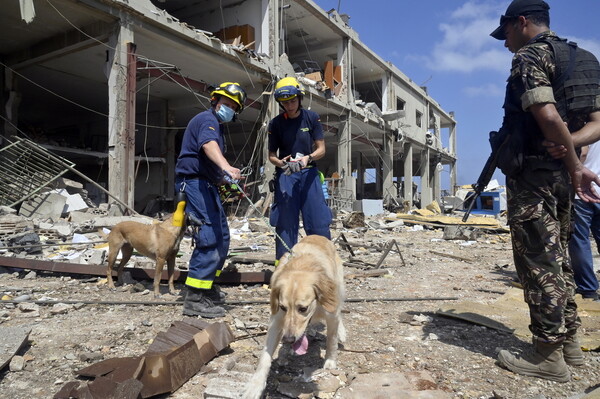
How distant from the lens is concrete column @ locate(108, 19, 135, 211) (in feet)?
30.4

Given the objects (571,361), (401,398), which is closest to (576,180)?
(571,361)

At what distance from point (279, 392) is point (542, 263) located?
5.70 feet

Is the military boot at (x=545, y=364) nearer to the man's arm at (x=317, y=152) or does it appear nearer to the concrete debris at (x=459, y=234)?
the man's arm at (x=317, y=152)

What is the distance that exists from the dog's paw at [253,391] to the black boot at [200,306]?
1.48 m

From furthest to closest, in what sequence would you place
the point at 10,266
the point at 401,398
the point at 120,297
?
the point at 10,266 < the point at 120,297 < the point at 401,398

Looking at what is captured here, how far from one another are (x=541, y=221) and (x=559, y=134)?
20.4 inches

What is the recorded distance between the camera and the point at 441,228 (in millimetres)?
13391

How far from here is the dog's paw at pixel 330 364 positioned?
2523mm

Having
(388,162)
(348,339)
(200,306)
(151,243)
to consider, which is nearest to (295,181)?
(200,306)

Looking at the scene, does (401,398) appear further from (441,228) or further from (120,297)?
(441,228)

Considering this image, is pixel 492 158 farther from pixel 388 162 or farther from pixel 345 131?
pixel 388 162

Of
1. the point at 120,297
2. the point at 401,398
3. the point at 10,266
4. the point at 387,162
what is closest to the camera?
the point at 401,398

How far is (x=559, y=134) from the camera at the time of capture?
7.27ft

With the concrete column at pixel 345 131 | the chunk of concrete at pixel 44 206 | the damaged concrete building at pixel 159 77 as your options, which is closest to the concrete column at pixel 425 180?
the damaged concrete building at pixel 159 77
